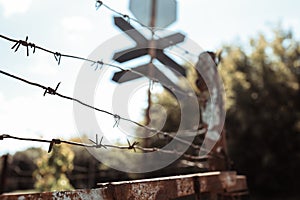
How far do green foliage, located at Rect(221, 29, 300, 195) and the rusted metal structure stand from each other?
7906mm

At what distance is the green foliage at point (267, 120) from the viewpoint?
9.64 metres

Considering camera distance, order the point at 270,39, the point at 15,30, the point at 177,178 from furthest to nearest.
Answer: the point at 270,39, the point at 15,30, the point at 177,178

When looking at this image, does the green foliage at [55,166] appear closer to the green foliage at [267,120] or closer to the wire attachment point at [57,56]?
the wire attachment point at [57,56]

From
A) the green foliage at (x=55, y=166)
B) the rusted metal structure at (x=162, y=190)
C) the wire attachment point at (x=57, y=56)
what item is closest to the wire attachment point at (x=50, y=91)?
the wire attachment point at (x=57, y=56)

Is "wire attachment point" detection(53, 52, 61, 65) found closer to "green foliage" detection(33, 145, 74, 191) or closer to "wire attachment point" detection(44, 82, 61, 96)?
"wire attachment point" detection(44, 82, 61, 96)

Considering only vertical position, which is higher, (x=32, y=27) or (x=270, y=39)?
(x=270, y=39)

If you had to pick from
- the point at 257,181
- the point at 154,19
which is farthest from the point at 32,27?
the point at 257,181

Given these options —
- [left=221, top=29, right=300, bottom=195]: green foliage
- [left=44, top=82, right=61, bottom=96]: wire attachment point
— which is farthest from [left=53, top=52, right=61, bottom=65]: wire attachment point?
[left=221, top=29, right=300, bottom=195]: green foliage

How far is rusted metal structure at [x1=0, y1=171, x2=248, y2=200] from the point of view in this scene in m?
0.82

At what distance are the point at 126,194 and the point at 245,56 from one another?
1132 centimetres

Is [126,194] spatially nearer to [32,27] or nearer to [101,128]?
[32,27]

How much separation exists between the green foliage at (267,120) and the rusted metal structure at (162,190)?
7.91 m

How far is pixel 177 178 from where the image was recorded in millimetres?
1253

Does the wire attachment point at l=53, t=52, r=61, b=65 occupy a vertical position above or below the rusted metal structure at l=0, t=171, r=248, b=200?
above
